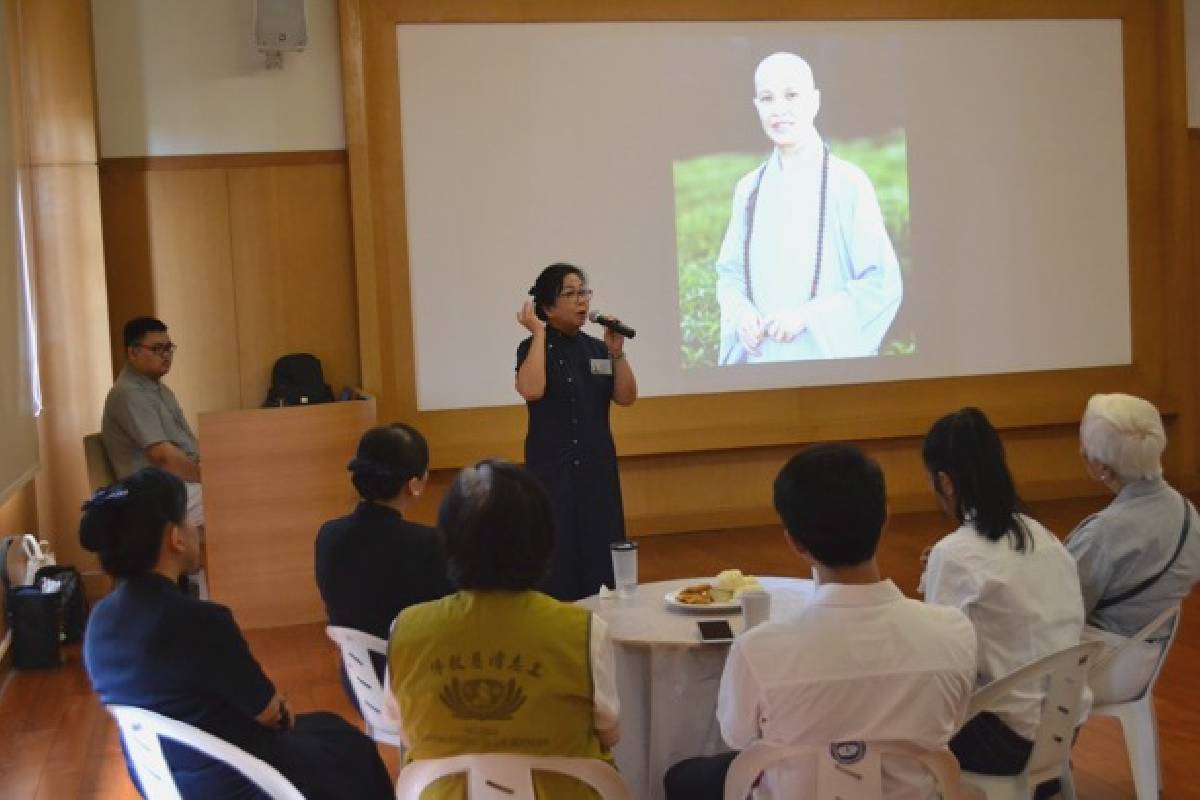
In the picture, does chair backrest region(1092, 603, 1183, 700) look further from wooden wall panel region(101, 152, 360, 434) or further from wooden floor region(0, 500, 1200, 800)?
wooden wall panel region(101, 152, 360, 434)

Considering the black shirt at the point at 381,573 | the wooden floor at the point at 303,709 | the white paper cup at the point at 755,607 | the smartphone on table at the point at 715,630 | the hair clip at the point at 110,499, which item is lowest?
the wooden floor at the point at 303,709

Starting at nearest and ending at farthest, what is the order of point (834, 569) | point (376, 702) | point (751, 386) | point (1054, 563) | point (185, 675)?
point (834, 569)
point (185, 675)
point (1054, 563)
point (376, 702)
point (751, 386)

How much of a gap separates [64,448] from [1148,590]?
4.80m

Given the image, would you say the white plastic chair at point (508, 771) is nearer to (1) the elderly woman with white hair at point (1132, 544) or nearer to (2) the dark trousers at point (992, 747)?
(2) the dark trousers at point (992, 747)

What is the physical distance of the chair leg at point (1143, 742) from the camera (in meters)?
3.20

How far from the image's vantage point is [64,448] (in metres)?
6.27

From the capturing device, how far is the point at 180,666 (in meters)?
2.37

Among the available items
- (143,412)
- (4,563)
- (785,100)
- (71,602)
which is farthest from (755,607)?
(785,100)

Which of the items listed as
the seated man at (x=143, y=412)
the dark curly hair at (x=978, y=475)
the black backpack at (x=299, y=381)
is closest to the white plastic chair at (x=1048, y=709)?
the dark curly hair at (x=978, y=475)

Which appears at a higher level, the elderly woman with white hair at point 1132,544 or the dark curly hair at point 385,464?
the dark curly hair at point 385,464

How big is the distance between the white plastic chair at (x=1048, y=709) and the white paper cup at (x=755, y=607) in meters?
0.47

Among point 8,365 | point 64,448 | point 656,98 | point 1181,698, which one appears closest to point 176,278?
point 64,448

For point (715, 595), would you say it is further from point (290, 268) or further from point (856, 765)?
point (290, 268)

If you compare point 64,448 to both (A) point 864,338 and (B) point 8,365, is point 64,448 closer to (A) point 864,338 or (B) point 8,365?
(B) point 8,365
